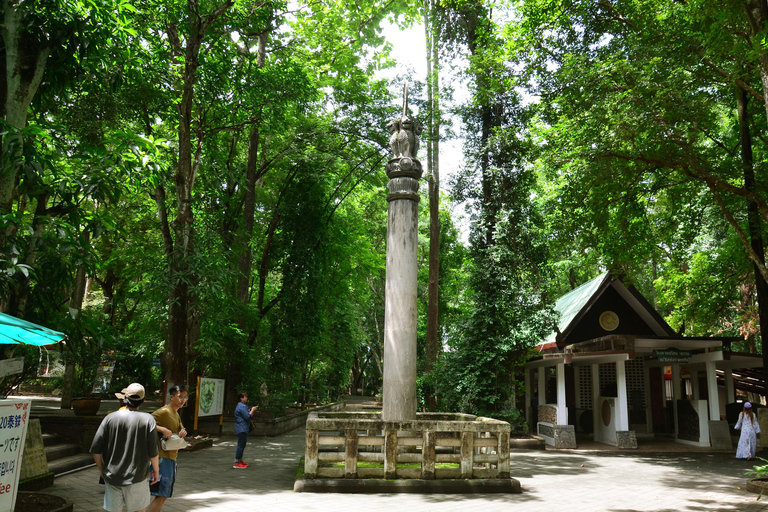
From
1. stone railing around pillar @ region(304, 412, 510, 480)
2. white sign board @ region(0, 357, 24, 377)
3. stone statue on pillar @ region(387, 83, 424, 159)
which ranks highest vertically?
stone statue on pillar @ region(387, 83, 424, 159)

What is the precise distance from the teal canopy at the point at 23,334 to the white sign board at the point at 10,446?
590mm

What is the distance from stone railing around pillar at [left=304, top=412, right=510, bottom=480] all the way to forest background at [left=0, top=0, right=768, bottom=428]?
387 cm

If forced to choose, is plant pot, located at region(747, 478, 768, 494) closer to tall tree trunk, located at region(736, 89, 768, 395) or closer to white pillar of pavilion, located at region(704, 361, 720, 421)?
tall tree trunk, located at region(736, 89, 768, 395)

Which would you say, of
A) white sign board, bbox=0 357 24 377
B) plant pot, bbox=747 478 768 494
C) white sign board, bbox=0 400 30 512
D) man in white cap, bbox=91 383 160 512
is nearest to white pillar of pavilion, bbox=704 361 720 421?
plant pot, bbox=747 478 768 494

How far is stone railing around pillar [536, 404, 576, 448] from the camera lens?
1655 cm

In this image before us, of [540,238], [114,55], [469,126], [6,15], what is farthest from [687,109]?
[6,15]

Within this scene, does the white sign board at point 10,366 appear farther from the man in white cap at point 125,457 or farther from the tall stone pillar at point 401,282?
the tall stone pillar at point 401,282

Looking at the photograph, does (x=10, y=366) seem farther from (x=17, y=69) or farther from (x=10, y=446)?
(x=17, y=69)

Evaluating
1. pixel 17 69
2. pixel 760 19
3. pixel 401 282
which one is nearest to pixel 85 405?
pixel 401 282

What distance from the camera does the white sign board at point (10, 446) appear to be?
480 centimetres

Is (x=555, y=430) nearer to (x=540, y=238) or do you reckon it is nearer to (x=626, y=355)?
(x=626, y=355)

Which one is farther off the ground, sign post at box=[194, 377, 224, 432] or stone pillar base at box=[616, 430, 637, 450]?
sign post at box=[194, 377, 224, 432]

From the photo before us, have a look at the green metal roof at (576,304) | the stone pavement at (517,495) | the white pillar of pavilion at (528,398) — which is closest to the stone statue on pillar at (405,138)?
the stone pavement at (517,495)

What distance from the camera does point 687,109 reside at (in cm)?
1226
